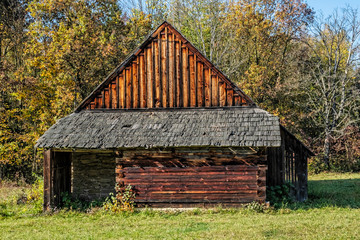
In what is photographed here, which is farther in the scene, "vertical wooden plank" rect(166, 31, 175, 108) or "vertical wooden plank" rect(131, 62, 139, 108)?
"vertical wooden plank" rect(131, 62, 139, 108)

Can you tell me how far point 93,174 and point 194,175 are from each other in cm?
442

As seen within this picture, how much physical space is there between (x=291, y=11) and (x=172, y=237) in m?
23.0

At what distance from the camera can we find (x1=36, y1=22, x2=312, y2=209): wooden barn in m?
13.9

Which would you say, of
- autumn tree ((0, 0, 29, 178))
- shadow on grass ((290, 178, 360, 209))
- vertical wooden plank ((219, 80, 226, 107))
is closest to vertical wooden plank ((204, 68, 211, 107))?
vertical wooden plank ((219, 80, 226, 107))

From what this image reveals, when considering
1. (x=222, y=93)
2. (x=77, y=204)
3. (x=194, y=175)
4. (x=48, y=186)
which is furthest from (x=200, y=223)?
(x=48, y=186)

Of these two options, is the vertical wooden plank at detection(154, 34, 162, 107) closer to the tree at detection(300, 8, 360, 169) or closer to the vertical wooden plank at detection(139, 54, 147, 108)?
the vertical wooden plank at detection(139, 54, 147, 108)

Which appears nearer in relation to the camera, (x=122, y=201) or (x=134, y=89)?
(x=122, y=201)

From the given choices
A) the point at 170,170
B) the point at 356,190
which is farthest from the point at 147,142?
the point at 356,190

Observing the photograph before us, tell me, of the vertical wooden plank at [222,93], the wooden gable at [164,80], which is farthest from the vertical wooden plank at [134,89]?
the vertical wooden plank at [222,93]

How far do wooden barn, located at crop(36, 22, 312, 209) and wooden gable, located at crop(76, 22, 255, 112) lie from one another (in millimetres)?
37

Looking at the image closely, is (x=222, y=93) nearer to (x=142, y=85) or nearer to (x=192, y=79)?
(x=192, y=79)

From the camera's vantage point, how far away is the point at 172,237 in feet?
33.3

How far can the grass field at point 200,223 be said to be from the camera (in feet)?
34.2

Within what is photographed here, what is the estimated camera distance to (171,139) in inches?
540
